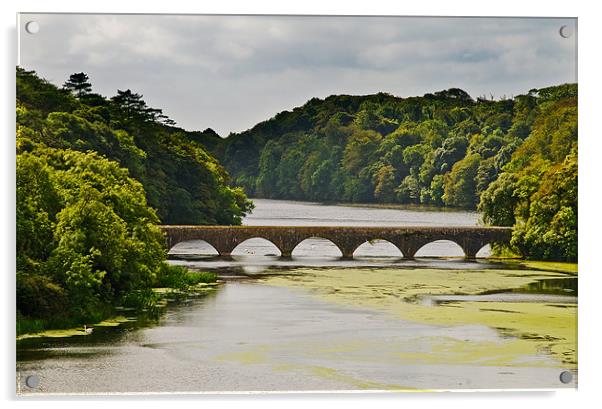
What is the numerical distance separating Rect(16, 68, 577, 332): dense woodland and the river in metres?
0.50

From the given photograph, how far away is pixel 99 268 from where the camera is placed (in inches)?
658

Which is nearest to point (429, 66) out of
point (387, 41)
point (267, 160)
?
point (387, 41)

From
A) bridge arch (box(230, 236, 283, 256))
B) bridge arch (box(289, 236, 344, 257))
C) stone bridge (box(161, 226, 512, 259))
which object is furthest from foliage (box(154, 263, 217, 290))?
bridge arch (box(289, 236, 344, 257))

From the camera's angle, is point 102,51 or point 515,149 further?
point 515,149

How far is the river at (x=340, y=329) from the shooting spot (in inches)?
534

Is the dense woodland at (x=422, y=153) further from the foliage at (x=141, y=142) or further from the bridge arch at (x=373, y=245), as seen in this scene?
the bridge arch at (x=373, y=245)

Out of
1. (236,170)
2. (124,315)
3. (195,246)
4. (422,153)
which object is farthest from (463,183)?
(124,315)

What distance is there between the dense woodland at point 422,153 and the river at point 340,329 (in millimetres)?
406

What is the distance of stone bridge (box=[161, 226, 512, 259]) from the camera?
1817 centimetres

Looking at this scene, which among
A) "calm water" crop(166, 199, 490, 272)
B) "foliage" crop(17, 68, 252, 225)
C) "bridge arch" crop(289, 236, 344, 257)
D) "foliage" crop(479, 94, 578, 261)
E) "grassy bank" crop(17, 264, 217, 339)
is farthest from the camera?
"bridge arch" crop(289, 236, 344, 257)

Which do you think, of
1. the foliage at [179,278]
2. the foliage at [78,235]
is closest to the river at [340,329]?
the foliage at [179,278]

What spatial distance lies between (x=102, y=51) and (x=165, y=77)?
950 millimetres

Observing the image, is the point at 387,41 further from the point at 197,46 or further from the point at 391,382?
the point at 391,382

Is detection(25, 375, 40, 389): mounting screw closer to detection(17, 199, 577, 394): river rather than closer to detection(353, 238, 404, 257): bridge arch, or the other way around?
detection(17, 199, 577, 394): river
